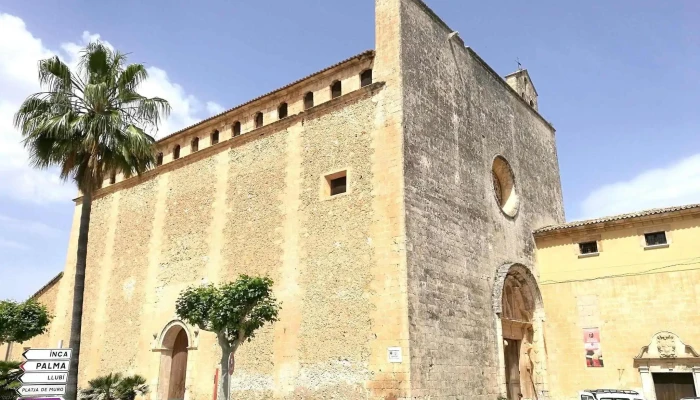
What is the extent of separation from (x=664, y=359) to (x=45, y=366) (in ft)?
56.2

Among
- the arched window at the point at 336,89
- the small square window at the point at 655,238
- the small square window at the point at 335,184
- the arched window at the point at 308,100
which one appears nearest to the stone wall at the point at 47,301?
the arched window at the point at 308,100

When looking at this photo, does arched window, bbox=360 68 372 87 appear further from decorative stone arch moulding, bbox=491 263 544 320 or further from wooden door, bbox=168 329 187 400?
wooden door, bbox=168 329 187 400

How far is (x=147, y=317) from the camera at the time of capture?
1998cm

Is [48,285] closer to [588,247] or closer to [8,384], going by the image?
[8,384]

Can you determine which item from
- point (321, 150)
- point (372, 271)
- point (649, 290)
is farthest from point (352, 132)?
point (649, 290)

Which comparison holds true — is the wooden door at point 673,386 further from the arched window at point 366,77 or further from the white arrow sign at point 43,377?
the white arrow sign at point 43,377

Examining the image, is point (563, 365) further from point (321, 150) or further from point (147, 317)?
point (147, 317)

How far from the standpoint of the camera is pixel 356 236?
578 inches

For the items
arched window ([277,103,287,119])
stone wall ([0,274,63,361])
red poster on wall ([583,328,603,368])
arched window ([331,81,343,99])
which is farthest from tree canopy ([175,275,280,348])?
stone wall ([0,274,63,361])

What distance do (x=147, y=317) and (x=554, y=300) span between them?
1460cm

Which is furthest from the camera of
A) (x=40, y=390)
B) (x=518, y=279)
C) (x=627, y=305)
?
(x=518, y=279)

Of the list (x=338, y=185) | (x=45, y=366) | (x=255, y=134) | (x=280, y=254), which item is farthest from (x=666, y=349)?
(x=45, y=366)

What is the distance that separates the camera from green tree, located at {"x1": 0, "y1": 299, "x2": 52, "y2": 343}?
55.8 feet

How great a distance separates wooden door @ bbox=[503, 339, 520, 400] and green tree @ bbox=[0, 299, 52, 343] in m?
14.7
